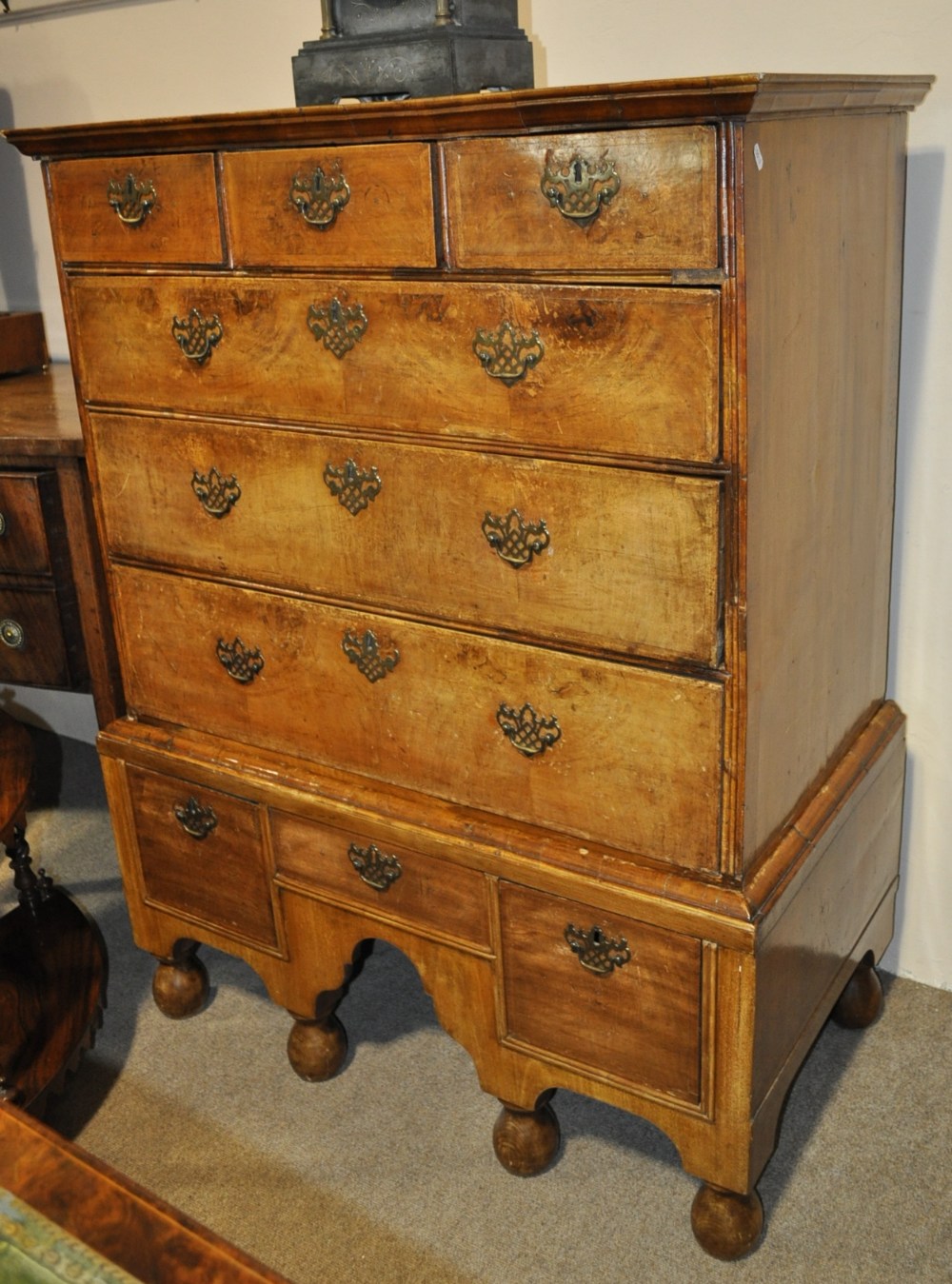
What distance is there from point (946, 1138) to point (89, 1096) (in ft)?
4.41

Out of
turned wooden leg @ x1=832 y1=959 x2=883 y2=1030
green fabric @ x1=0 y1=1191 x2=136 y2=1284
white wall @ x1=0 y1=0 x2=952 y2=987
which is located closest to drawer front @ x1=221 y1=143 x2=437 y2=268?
white wall @ x1=0 y1=0 x2=952 y2=987

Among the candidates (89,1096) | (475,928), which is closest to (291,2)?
(475,928)

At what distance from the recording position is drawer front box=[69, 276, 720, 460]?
4.73 feet

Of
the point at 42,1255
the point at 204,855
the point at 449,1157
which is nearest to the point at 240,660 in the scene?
the point at 204,855

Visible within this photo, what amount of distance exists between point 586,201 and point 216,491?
0.72 metres

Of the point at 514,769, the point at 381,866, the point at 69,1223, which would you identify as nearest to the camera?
the point at 69,1223

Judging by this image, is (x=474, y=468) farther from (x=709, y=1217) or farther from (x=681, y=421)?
(x=709, y=1217)

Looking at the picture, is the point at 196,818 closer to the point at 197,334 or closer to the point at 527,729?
the point at 527,729

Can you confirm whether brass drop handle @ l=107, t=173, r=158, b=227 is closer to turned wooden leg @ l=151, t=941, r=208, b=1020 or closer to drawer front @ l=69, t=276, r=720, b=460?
drawer front @ l=69, t=276, r=720, b=460

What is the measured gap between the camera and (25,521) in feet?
6.89

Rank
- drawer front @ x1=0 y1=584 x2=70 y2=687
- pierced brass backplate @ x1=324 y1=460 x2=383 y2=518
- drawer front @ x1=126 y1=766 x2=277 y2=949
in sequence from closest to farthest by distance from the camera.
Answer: pierced brass backplate @ x1=324 y1=460 x2=383 y2=518
drawer front @ x1=126 y1=766 x2=277 y2=949
drawer front @ x1=0 y1=584 x2=70 y2=687

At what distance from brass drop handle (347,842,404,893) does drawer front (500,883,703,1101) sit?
0.19 metres

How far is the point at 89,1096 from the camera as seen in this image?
2.17 m

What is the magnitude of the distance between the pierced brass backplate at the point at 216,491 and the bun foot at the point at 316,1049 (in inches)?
33.6
